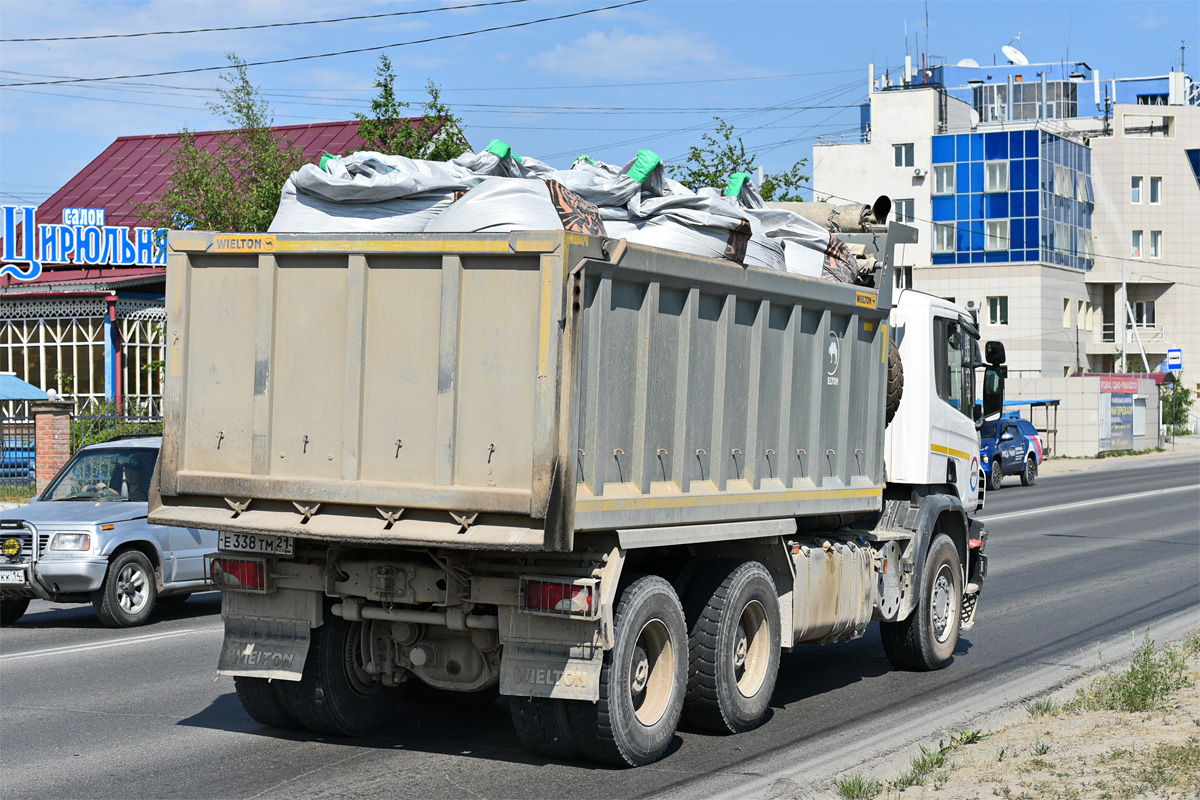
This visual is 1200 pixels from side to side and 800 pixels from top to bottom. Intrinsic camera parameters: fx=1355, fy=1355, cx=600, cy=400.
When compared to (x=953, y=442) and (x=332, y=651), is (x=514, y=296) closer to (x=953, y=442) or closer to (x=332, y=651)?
(x=332, y=651)

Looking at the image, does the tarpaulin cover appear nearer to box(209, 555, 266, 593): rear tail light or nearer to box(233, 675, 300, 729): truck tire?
box(209, 555, 266, 593): rear tail light

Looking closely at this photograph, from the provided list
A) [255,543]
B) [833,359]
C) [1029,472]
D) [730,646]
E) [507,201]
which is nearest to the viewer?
[507,201]

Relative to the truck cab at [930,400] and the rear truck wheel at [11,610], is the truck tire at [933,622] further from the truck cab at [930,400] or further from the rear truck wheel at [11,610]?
the rear truck wheel at [11,610]

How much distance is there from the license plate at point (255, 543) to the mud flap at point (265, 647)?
15.6 inches

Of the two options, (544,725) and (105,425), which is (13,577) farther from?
(105,425)

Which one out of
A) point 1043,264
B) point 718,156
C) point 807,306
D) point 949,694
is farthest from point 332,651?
point 1043,264

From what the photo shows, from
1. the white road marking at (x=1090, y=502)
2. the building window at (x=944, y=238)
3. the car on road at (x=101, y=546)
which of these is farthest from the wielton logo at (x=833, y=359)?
the building window at (x=944, y=238)

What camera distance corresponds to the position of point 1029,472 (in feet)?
119

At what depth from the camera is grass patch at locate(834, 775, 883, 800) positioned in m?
6.25

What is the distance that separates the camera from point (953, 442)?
35.2ft

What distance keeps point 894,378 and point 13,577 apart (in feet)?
25.5

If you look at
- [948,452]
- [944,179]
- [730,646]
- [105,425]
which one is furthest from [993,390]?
[944,179]

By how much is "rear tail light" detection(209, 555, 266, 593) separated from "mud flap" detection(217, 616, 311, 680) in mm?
207

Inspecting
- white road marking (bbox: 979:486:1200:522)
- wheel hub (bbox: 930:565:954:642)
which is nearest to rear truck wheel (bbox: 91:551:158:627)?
wheel hub (bbox: 930:565:954:642)
